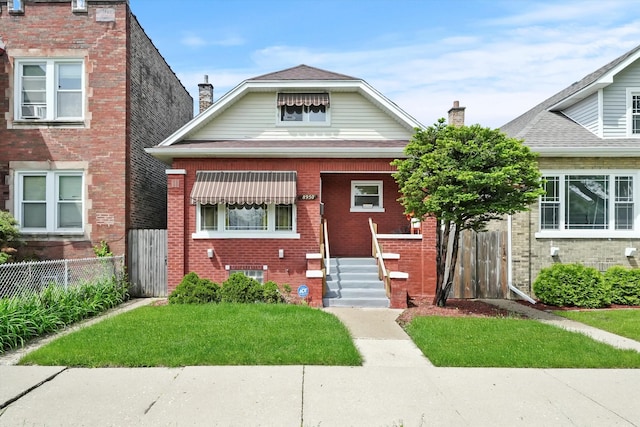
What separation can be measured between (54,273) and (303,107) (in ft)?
27.3

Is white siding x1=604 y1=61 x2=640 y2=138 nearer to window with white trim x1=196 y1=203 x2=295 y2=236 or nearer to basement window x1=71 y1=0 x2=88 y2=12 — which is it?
window with white trim x1=196 y1=203 x2=295 y2=236

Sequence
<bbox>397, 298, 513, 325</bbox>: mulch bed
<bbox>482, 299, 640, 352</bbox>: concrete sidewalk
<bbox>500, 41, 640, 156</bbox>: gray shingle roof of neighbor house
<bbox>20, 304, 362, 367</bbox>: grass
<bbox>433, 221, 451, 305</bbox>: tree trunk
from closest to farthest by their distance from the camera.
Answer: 1. <bbox>20, 304, 362, 367</bbox>: grass
2. <bbox>482, 299, 640, 352</bbox>: concrete sidewalk
3. <bbox>397, 298, 513, 325</bbox>: mulch bed
4. <bbox>433, 221, 451, 305</bbox>: tree trunk
5. <bbox>500, 41, 640, 156</bbox>: gray shingle roof of neighbor house

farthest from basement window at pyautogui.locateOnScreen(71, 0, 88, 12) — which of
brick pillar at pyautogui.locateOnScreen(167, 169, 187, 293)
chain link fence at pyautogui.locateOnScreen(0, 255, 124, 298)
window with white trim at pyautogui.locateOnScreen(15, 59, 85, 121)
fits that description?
chain link fence at pyautogui.locateOnScreen(0, 255, 124, 298)

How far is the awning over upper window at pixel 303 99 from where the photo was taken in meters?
12.6

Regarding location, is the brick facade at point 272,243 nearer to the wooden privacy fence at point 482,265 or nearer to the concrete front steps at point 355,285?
the concrete front steps at point 355,285

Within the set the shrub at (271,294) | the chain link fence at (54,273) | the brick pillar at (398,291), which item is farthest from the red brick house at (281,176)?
the chain link fence at (54,273)

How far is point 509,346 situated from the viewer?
22.4 ft

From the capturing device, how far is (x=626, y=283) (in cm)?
1131

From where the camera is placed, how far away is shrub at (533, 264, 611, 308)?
11.0 metres

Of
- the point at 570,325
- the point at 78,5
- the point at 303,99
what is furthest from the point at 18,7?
the point at 570,325

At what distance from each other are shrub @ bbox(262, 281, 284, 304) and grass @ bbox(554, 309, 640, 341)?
6.93 m

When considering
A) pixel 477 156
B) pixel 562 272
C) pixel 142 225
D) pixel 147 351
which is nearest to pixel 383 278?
pixel 477 156

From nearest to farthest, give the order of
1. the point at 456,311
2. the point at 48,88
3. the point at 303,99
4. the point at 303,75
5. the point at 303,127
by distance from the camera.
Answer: the point at 456,311
the point at 48,88
the point at 303,99
the point at 303,127
the point at 303,75

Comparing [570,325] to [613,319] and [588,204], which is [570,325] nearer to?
[613,319]
